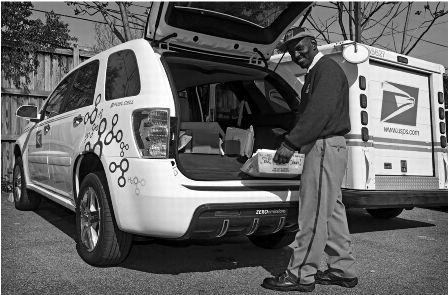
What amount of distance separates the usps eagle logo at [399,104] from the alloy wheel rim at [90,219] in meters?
3.37

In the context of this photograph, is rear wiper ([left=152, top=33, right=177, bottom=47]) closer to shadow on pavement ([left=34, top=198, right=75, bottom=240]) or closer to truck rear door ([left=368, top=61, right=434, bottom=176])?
shadow on pavement ([left=34, top=198, right=75, bottom=240])

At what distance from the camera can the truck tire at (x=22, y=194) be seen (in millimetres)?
6840

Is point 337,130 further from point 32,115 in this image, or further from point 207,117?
point 32,115

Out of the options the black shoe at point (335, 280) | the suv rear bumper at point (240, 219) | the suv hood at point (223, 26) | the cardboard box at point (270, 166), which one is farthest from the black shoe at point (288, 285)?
the suv hood at point (223, 26)

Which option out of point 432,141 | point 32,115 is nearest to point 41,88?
point 32,115

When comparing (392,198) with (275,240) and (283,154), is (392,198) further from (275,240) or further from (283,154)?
(283,154)

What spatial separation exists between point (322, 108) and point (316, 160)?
1.25ft

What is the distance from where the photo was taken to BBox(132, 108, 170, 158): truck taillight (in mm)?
3432

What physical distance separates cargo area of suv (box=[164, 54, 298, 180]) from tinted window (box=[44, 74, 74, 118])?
1.29 meters

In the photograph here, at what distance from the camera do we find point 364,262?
4551mm

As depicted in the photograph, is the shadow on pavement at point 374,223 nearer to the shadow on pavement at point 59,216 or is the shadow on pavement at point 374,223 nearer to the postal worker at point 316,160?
the postal worker at point 316,160

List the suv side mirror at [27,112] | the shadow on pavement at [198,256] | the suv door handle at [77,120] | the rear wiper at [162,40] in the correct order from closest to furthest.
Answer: the rear wiper at [162,40]
the shadow on pavement at [198,256]
the suv door handle at [77,120]
the suv side mirror at [27,112]

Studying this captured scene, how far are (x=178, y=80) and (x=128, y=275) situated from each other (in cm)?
197

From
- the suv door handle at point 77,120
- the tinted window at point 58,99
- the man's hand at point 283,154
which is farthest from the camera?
the tinted window at point 58,99
